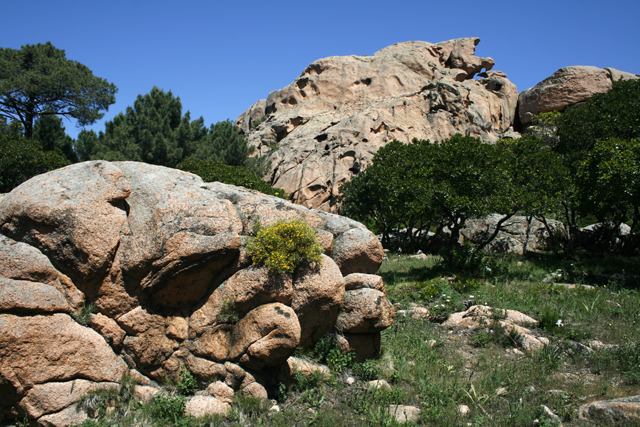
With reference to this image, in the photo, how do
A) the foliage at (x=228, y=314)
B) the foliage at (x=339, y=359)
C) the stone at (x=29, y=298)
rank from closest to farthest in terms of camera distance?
the stone at (x=29, y=298), the foliage at (x=228, y=314), the foliage at (x=339, y=359)

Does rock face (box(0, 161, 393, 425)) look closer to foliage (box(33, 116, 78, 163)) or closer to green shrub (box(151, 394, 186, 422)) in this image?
green shrub (box(151, 394, 186, 422))

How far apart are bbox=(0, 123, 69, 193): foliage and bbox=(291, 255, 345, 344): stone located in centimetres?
1679

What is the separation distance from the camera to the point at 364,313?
7.59 m

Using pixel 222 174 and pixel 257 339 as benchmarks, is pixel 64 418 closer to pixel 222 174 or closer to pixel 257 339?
pixel 257 339

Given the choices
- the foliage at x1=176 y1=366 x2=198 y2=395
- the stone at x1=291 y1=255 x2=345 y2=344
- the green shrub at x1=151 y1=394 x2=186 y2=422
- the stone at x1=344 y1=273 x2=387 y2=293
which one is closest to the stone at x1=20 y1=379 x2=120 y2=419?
the green shrub at x1=151 y1=394 x2=186 y2=422

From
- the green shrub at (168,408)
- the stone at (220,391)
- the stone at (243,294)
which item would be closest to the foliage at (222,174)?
the stone at (243,294)

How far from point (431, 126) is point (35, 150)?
1176 inches

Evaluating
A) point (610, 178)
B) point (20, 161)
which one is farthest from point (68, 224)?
point (610, 178)

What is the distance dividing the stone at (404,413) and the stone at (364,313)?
1.51m

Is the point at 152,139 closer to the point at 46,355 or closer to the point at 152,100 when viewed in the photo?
the point at 152,100

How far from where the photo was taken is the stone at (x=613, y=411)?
565 centimetres

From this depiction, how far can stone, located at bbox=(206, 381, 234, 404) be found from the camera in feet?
21.5

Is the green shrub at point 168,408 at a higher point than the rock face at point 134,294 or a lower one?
lower

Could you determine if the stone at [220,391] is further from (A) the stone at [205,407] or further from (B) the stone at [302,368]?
(B) the stone at [302,368]
